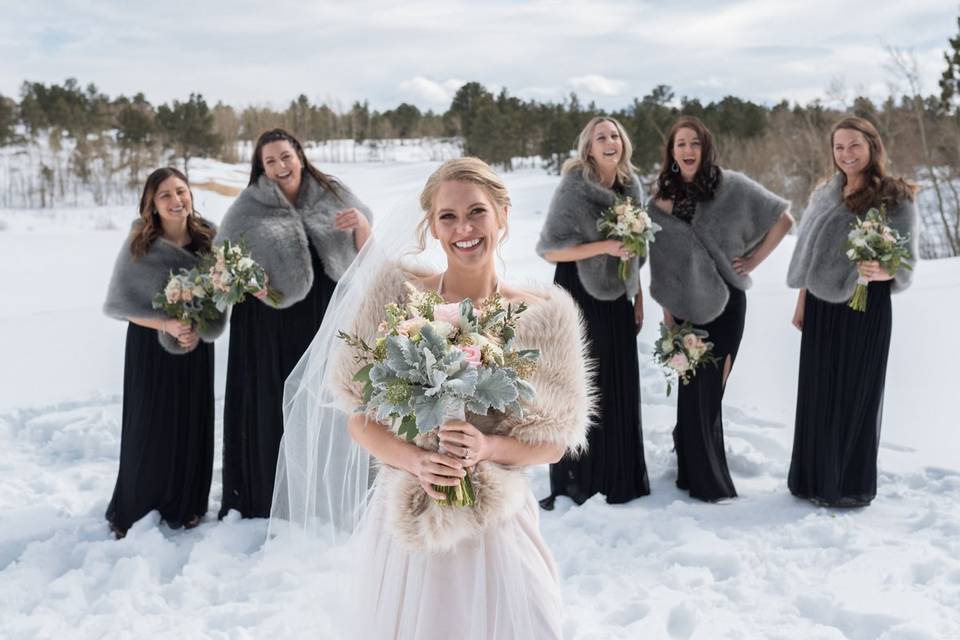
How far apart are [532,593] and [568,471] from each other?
3191 mm

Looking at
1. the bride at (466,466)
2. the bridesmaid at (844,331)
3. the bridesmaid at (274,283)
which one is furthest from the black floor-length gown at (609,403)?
the bride at (466,466)

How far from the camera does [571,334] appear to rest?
2609 millimetres

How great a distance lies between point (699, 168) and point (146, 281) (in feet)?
11.7

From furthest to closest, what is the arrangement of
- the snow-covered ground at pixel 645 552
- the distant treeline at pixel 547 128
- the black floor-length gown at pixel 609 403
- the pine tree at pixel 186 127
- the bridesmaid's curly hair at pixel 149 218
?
the pine tree at pixel 186 127, the distant treeline at pixel 547 128, the black floor-length gown at pixel 609 403, the bridesmaid's curly hair at pixel 149 218, the snow-covered ground at pixel 645 552

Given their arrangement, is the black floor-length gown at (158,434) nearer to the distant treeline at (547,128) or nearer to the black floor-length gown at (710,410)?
the black floor-length gown at (710,410)

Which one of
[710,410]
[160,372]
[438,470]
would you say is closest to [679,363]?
[710,410]

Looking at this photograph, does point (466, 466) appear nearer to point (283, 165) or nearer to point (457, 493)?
point (457, 493)

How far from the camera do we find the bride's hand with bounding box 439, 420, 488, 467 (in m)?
2.28

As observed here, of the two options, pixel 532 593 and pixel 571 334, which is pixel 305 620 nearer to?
pixel 532 593

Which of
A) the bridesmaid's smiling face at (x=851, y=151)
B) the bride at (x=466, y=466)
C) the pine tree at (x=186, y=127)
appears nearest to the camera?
the bride at (x=466, y=466)

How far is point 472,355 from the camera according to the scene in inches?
84.7

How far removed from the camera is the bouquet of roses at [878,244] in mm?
5082

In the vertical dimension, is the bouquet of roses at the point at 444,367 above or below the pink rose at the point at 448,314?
below

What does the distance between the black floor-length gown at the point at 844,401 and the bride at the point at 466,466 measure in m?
3.41
